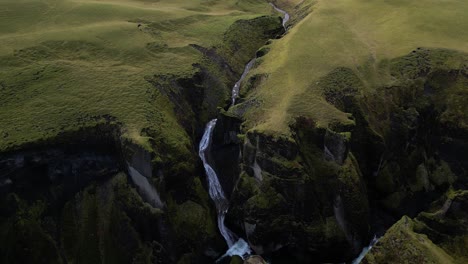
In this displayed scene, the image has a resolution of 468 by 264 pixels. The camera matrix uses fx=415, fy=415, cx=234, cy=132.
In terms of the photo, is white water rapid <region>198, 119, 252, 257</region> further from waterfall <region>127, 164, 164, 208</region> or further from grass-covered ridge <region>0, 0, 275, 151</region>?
waterfall <region>127, 164, 164, 208</region>

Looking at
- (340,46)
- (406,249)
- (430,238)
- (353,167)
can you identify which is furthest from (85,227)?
(340,46)

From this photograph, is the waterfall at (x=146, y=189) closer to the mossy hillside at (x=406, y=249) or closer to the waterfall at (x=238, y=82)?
the waterfall at (x=238, y=82)

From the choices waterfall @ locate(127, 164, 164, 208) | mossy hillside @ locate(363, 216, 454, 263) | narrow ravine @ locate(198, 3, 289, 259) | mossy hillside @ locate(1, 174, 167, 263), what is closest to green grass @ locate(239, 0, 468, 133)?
narrow ravine @ locate(198, 3, 289, 259)

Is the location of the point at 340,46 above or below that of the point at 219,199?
above

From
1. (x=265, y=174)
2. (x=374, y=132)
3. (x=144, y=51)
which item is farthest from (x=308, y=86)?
(x=144, y=51)

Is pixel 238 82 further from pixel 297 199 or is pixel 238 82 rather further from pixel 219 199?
pixel 297 199
